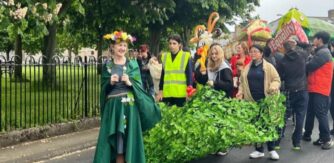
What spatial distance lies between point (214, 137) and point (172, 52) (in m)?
1.83

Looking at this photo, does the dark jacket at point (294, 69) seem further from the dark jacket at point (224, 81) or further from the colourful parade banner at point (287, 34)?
the colourful parade banner at point (287, 34)

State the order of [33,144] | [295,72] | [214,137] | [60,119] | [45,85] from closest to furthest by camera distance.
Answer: [214,137] < [295,72] < [33,144] < [60,119] < [45,85]

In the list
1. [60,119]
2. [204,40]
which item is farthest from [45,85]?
[204,40]

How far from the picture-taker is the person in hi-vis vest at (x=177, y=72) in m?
7.14

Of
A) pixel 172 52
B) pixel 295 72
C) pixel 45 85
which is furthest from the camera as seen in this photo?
pixel 45 85

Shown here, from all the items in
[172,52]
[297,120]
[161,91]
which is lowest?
[297,120]

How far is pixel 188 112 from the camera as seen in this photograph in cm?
608

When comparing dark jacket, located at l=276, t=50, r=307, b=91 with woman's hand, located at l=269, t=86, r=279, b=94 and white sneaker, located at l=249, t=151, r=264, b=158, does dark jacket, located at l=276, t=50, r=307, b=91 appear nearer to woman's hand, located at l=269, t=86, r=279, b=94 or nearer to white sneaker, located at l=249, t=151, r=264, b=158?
woman's hand, located at l=269, t=86, r=279, b=94

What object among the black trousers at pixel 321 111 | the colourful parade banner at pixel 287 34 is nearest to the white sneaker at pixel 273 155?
the black trousers at pixel 321 111

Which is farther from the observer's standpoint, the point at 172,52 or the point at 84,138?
the point at 84,138

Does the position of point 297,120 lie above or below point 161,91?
below

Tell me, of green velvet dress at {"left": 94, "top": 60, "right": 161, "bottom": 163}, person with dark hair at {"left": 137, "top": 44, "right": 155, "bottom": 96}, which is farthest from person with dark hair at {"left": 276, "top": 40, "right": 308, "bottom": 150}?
person with dark hair at {"left": 137, "top": 44, "right": 155, "bottom": 96}

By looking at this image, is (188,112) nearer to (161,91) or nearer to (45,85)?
(161,91)

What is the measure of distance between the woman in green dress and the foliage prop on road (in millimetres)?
424
